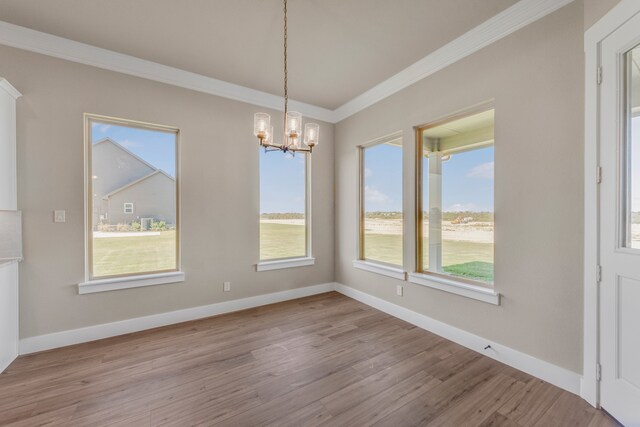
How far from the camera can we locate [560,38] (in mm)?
2057

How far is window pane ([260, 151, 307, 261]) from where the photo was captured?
399 cm

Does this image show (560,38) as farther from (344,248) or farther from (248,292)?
(248,292)

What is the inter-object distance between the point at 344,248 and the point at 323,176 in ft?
4.04

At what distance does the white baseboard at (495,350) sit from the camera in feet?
6.65

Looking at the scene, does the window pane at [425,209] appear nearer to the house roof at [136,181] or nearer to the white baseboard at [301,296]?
the white baseboard at [301,296]

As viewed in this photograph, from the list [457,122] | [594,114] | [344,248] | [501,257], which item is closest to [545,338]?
[501,257]

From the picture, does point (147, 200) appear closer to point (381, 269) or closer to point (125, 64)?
point (125, 64)

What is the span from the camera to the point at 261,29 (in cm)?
254

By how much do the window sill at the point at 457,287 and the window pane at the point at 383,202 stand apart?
0.48 meters

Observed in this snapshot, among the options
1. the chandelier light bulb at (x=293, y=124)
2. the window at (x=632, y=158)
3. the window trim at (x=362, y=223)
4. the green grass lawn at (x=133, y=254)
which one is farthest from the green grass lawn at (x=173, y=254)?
the chandelier light bulb at (x=293, y=124)

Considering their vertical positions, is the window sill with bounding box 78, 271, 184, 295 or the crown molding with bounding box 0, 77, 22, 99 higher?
the crown molding with bounding box 0, 77, 22, 99

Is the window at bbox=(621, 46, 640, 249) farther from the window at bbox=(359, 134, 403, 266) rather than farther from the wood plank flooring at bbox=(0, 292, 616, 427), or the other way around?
the window at bbox=(359, 134, 403, 266)

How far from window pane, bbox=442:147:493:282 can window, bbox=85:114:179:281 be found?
10.7 ft

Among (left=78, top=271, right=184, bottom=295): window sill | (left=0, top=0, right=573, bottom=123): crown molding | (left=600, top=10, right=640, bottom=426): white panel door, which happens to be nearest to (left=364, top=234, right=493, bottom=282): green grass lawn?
(left=600, top=10, right=640, bottom=426): white panel door
